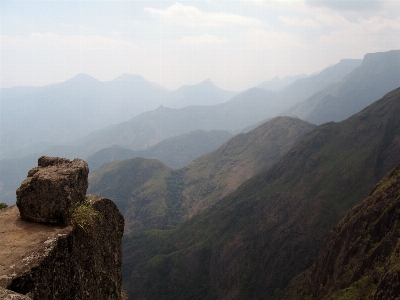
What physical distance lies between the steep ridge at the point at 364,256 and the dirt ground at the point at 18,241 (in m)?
24.5

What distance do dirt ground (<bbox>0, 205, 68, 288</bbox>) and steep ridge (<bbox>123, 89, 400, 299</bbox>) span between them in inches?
2249

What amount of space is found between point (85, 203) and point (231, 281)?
219 feet

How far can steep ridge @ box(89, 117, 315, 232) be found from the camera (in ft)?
470

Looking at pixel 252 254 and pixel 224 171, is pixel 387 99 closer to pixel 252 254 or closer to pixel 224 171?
pixel 252 254

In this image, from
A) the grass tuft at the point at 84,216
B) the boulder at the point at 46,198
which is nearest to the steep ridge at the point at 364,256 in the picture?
the grass tuft at the point at 84,216

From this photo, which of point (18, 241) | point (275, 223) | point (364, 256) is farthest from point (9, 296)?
point (275, 223)

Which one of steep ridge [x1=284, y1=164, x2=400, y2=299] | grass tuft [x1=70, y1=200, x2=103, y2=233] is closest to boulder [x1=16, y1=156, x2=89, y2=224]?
grass tuft [x1=70, y1=200, x2=103, y2=233]

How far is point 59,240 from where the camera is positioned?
8633 millimetres

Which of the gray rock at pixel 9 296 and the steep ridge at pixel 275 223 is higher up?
the gray rock at pixel 9 296

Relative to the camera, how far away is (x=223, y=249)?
258ft

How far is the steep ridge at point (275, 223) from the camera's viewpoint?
62625mm

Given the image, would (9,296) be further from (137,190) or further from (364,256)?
(137,190)

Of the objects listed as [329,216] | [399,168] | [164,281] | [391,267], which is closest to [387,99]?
[329,216]

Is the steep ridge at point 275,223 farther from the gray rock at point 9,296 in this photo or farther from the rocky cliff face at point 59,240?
the gray rock at point 9,296
